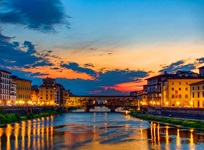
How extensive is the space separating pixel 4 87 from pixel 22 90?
32.7 meters

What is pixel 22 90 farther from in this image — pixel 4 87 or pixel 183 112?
pixel 183 112

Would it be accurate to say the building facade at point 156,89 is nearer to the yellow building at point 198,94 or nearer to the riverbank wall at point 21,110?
the yellow building at point 198,94

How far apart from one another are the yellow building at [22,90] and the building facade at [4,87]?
14.6m

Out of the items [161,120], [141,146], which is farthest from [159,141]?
[161,120]

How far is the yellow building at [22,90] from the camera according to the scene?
166887 millimetres

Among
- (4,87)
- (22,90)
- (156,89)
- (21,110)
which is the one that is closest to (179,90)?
(156,89)

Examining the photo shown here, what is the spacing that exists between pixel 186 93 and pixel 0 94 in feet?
229

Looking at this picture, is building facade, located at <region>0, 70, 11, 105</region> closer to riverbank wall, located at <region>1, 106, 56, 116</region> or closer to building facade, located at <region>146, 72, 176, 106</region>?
riverbank wall, located at <region>1, 106, 56, 116</region>

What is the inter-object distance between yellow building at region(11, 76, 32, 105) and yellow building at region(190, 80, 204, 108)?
79.4 m

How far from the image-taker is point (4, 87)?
14150 centimetres

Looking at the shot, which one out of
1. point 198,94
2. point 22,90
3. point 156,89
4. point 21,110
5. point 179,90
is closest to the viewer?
point 198,94

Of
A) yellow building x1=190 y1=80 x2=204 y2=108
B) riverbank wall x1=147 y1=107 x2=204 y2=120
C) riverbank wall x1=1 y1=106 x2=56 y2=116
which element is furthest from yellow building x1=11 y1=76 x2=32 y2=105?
yellow building x1=190 y1=80 x2=204 y2=108

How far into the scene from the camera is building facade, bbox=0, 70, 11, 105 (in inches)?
5428

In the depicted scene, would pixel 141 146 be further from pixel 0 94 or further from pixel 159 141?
pixel 0 94
